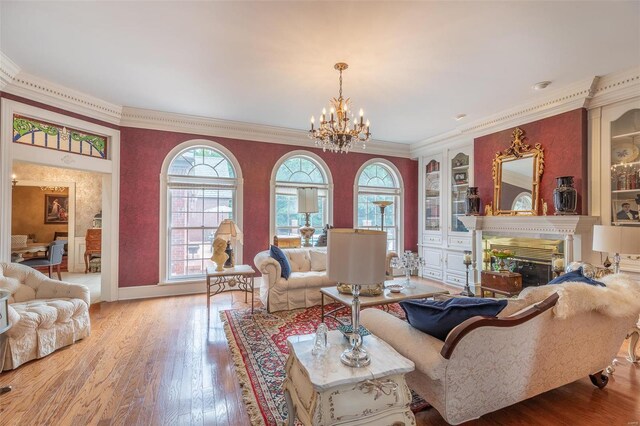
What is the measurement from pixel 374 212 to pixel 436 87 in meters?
3.29

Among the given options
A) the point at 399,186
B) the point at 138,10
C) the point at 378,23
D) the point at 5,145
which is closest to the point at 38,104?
the point at 5,145

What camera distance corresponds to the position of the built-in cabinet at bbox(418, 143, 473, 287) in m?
5.62

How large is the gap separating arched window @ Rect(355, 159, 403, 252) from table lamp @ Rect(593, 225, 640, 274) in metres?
3.66

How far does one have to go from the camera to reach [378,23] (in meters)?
2.49

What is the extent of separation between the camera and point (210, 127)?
5102 mm

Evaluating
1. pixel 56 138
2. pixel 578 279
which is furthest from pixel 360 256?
pixel 56 138

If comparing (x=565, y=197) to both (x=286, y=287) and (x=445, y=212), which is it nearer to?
(x=445, y=212)

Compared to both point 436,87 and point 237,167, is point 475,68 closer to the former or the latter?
point 436,87

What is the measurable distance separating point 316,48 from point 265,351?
297 centimetres

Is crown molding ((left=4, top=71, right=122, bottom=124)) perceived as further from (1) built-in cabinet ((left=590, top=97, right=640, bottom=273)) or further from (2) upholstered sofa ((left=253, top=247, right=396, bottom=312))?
(1) built-in cabinet ((left=590, top=97, right=640, bottom=273))

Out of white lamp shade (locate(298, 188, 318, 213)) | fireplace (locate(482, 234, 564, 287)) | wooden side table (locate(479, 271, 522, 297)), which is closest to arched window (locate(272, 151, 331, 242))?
white lamp shade (locate(298, 188, 318, 213))

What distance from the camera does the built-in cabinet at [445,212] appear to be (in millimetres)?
5625

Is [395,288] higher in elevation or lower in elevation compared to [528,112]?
lower

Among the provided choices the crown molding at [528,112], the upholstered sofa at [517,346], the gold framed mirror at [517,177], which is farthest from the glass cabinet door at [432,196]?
the upholstered sofa at [517,346]
